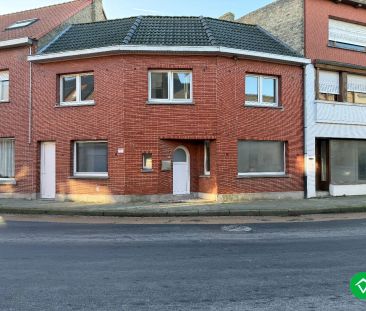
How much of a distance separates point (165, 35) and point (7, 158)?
8924 millimetres

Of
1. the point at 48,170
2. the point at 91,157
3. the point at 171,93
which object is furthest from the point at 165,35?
the point at 48,170

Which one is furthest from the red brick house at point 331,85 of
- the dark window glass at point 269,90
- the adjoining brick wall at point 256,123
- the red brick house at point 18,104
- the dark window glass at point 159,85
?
the red brick house at point 18,104

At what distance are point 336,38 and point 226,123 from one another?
26.1 feet

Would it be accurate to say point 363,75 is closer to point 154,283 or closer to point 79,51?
point 79,51

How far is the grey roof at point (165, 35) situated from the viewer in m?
16.6

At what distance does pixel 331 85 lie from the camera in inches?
779

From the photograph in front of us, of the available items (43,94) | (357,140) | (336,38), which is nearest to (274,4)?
(336,38)

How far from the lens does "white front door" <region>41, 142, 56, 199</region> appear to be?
1761cm

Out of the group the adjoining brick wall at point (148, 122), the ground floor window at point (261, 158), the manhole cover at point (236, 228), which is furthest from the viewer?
the ground floor window at point (261, 158)

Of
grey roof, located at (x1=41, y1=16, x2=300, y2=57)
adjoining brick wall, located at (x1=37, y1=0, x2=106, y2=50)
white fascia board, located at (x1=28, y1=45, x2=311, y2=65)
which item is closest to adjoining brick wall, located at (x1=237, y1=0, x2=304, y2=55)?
grey roof, located at (x1=41, y1=16, x2=300, y2=57)

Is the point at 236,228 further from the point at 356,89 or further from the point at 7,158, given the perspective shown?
the point at 356,89

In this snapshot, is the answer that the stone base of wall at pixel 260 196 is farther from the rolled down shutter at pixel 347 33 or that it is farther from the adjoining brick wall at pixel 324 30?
the rolled down shutter at pixel 347 33

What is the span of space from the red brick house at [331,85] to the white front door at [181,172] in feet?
18.2

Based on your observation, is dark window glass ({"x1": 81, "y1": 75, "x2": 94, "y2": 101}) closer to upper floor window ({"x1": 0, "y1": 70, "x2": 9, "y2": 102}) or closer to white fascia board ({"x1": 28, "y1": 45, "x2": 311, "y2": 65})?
white fascia board ({"x1": 28, "y1": 45, "x2": 311, "y2": 65})
